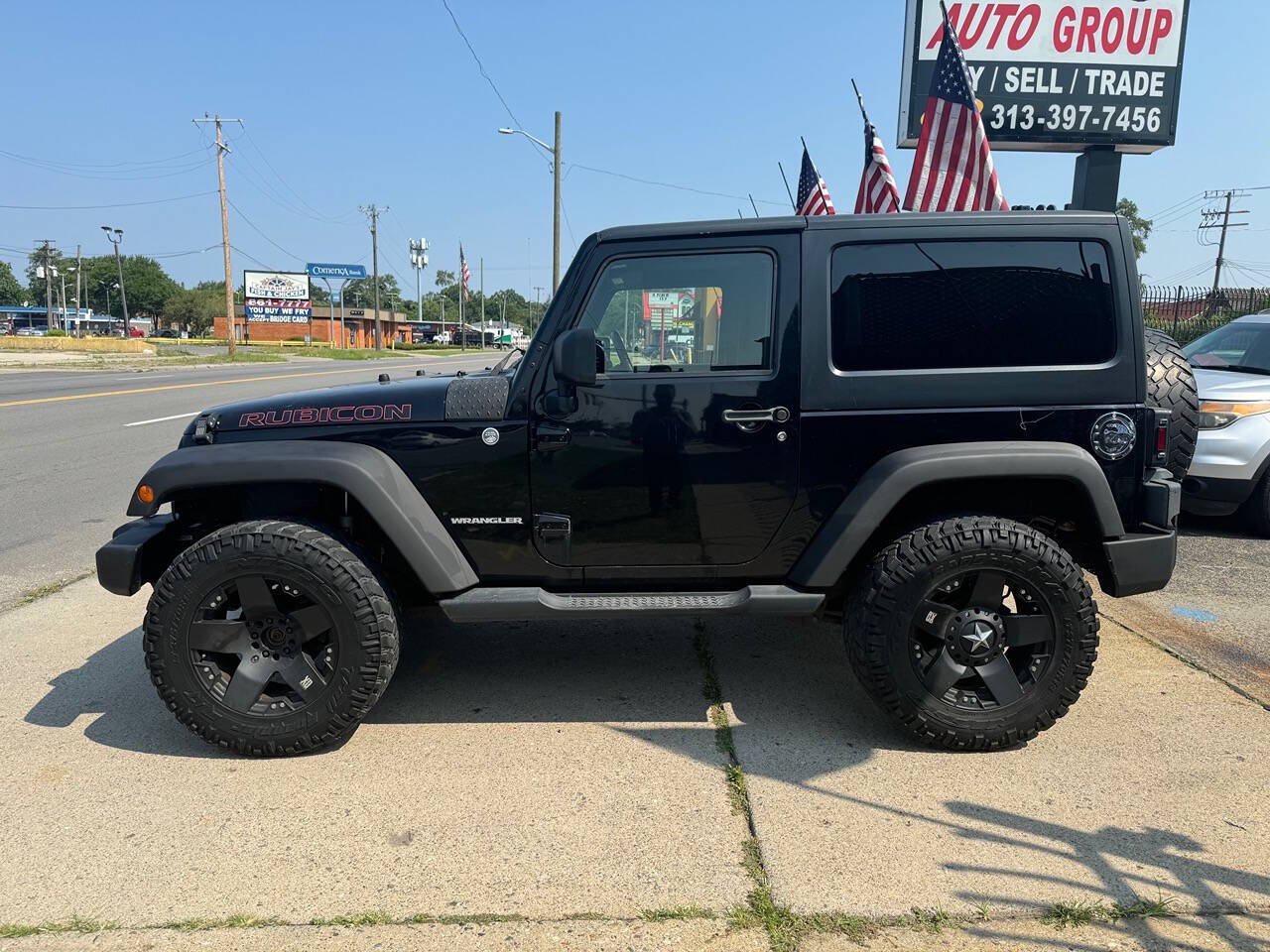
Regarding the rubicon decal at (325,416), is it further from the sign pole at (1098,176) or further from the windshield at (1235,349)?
the sign pole at (1098,176)

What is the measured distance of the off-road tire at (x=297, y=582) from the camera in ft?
10.3

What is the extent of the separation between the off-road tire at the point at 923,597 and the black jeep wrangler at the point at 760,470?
0.01 metres

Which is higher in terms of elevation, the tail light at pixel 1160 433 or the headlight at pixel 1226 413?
the tail light at pixel 1160 433

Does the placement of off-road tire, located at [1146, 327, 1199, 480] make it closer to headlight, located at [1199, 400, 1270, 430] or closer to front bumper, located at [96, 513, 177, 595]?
headlight, located at [1199, 400, 1270, 430]

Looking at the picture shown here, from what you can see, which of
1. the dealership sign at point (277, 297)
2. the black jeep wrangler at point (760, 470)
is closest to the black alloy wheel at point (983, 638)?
the black jeep wrangler at point (760, 470)

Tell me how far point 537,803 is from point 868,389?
184 centimetres

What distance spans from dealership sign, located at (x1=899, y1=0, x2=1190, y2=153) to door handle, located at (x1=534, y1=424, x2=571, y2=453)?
33.2 feet

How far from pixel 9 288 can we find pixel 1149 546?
501 ft

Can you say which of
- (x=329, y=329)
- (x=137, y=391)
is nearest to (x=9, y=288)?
(x=329, y=329)

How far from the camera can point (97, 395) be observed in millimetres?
16781

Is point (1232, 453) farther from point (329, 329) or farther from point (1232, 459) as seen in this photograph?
point (329, 329)

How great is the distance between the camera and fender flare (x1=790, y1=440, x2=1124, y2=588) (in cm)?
312

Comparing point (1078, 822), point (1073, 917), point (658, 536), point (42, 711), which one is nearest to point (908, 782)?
point (1078, 822)

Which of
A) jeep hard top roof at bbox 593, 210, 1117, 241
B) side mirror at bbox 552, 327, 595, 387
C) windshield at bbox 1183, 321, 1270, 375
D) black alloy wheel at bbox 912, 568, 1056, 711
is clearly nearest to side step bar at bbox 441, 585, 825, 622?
black alloy wheel at bbox 912, 568, 1056, 711
